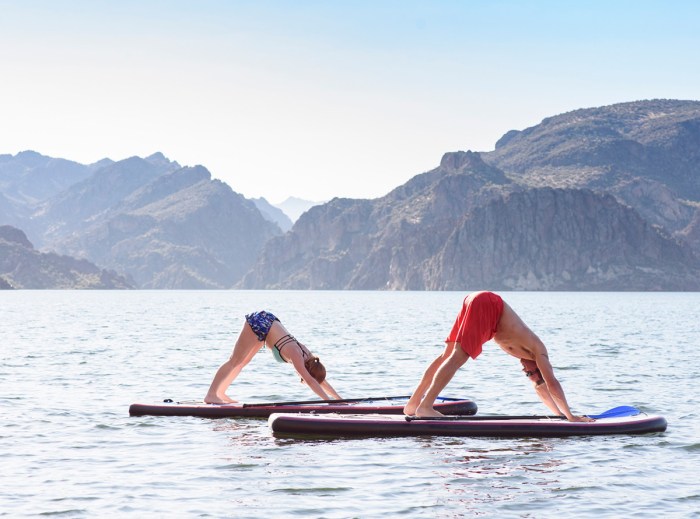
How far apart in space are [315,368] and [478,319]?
3.97 m

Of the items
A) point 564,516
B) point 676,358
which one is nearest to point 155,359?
point 676,358

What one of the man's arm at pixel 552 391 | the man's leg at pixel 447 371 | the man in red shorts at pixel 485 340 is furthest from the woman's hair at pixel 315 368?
the man's arm at pixel 552 391

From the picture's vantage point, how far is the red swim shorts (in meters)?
15.3

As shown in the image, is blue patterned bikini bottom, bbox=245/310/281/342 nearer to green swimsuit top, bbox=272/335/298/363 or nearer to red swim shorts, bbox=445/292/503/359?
green swimsuit top, bbox=272/335/298/363

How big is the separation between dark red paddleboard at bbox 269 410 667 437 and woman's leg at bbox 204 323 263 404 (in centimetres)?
206

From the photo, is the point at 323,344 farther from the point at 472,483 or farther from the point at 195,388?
the point at 472,483

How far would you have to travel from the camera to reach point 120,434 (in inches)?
Result: 693

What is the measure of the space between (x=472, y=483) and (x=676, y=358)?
29.5 m

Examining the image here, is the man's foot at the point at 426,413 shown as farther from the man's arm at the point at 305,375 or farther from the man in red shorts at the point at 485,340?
the man's arm at the point at 305,375

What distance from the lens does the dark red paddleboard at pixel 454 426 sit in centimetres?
1612

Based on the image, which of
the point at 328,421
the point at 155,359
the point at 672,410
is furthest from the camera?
the point at 155,359

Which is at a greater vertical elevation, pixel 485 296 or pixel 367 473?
pixel 485 296

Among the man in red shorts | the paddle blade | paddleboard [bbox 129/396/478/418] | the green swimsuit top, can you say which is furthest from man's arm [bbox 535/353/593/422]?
the green swimsuit top

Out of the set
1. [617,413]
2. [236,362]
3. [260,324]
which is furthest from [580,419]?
[236,362]
